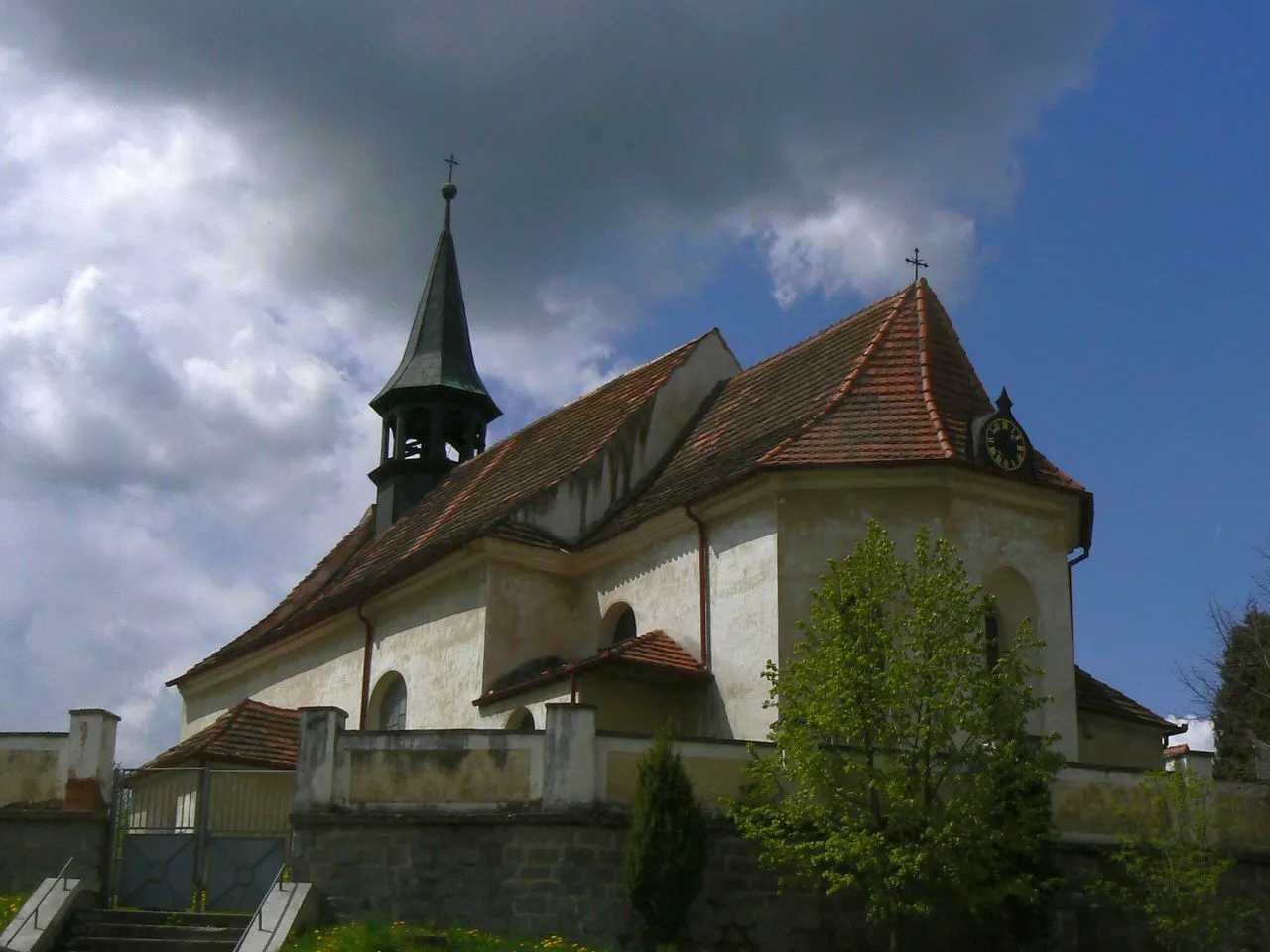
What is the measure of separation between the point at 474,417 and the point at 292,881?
19.9 meters

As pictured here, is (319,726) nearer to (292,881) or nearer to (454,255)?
(292,881)

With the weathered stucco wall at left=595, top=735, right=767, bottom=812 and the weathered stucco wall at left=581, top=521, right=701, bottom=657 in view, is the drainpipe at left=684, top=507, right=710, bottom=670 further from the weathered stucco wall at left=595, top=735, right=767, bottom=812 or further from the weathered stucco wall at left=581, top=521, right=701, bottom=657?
the weathered stucco wall at left=595, top=735, right=767, bottom=812

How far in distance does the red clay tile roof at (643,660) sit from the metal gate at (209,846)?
380 cm

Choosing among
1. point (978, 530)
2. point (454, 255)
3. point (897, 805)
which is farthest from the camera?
point (454, 255)

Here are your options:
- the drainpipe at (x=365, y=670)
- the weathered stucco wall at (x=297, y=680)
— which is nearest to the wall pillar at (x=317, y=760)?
the drainpipe at (x=365, y=670)

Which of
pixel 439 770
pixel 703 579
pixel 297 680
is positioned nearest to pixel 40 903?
pixel 439 770

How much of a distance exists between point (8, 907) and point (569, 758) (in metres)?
6.84

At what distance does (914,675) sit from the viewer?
697 inches

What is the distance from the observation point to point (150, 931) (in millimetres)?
18250

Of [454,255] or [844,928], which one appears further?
[454,255]

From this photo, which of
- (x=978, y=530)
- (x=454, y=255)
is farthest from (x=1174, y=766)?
(x=454, y=255)

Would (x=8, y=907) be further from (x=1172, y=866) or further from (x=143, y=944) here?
(x=1172, y=866)

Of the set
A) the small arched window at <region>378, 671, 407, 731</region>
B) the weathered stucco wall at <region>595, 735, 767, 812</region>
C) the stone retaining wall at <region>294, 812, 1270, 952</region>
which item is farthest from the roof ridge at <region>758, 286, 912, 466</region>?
the small arched window at <region>378, 671, 407, 731</region>

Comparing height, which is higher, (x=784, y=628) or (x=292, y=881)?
(x=784, y=628)
